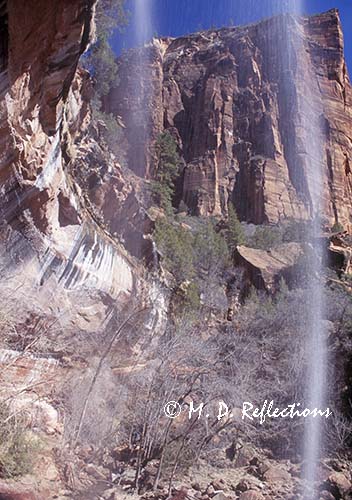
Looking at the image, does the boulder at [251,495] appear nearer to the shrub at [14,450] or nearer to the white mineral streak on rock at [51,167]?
the shrub at [14,450]

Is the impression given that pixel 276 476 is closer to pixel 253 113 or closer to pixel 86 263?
pixel 86 263

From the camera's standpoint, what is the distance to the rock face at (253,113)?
4532cm

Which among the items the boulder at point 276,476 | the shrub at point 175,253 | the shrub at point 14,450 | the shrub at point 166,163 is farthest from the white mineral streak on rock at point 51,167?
the shrub at point 166,163

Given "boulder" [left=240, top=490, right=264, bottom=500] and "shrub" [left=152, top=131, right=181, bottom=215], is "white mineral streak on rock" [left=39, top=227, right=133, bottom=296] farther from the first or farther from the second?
"shrub" [left=152, top=131, right=181, bottom=215]

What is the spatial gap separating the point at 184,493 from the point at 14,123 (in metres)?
7.81

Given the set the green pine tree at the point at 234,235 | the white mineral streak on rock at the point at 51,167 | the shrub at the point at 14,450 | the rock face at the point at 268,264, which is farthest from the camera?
the green pine tree at the point at 234,235

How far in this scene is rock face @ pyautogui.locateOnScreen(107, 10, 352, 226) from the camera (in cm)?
4532

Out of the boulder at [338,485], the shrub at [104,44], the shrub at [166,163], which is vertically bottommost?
the boulder at [338,485]

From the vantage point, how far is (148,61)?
53.3m

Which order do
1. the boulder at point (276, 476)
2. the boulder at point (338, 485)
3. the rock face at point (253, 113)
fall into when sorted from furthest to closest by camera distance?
the rock face at point (253, 113) < the boulder at point (276, 476) < the boulder at point (338, 485)

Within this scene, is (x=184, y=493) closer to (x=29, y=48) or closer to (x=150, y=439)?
(x=150, y=439)

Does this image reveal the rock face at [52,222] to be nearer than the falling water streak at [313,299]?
Yes

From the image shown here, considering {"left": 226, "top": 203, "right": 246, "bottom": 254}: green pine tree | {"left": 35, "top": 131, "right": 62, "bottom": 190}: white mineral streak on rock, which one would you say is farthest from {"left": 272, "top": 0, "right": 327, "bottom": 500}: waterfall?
{"left": 35, "top": 131, "right": 62, "bottom": 190}: white mineral streak on rock

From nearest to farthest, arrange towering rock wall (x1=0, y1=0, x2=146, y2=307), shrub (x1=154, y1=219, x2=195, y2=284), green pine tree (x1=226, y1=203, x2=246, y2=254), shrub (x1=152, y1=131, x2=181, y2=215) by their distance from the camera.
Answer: towering rock wall (x1=0, y1=0, x2=146, y2=307), shrub (x1=154, y1=219, x2=195, y2=284), green pine tree (x1=226, y1=203, x2=246, y2=254), shrub (x1=152, y1=131, x2=181, y2=215)
